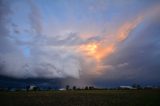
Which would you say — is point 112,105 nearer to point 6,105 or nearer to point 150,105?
point 150,105

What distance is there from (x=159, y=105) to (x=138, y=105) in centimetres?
328

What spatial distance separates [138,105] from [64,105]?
482 inches

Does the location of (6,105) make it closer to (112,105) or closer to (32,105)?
(32,105)

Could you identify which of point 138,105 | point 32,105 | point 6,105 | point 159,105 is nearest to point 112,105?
point 138,105

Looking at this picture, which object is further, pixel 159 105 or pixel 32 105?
pixel 32 105

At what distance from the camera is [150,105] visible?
122ft

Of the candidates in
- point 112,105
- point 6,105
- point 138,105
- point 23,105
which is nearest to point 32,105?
point 23,105

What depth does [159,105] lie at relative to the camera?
36.6m

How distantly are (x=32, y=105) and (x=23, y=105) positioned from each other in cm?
155

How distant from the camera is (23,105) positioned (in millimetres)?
39781

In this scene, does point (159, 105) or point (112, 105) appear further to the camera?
point (112, 105)

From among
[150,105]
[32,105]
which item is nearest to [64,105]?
[32,105]

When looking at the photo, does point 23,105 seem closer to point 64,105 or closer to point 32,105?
point 32,105

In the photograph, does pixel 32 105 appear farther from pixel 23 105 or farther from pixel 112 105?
pixel 112 105
